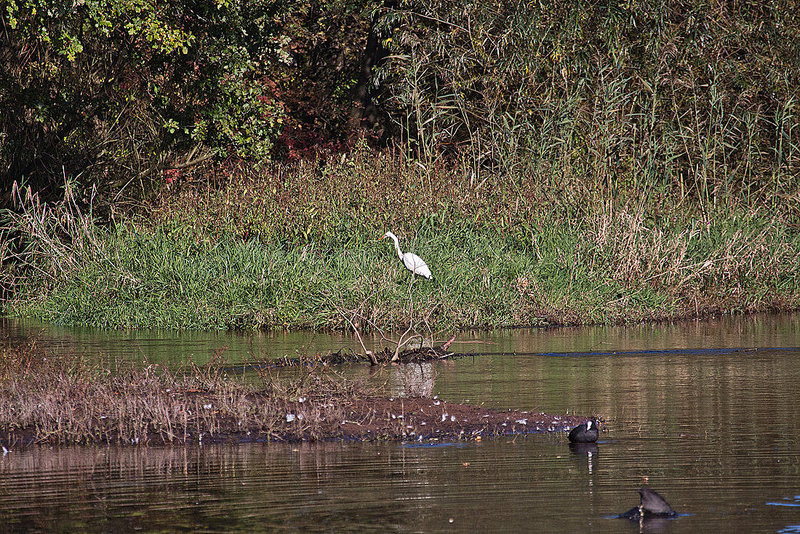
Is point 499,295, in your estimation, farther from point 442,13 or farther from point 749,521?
point 749,521

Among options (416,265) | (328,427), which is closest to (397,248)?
(416,265)

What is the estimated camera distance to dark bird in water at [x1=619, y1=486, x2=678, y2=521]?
23.5ft

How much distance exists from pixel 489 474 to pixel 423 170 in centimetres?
1434

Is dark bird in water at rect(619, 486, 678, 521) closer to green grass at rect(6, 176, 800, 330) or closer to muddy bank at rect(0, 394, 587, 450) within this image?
muddy bank at rect(0, 394, 587, 450)

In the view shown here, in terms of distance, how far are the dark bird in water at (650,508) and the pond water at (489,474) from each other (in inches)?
2.9

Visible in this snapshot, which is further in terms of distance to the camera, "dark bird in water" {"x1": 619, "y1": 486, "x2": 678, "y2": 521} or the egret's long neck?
the egret's long neck

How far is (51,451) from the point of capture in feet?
31.4

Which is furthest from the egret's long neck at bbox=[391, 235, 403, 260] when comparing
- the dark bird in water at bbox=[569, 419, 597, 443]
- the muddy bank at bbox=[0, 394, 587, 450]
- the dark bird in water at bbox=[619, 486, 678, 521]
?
the dark bird in water at bbox=[619, 486, 678, 521]

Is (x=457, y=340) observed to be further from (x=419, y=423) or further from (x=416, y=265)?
(x=419, y=423)

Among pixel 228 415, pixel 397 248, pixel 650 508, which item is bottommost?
pixel 650 508

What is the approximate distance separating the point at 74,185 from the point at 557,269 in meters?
9.47

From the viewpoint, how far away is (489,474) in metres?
8.44

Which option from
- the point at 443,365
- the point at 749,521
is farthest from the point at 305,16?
the point at 749,521

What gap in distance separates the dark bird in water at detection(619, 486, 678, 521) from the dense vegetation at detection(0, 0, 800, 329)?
10.5 metres
